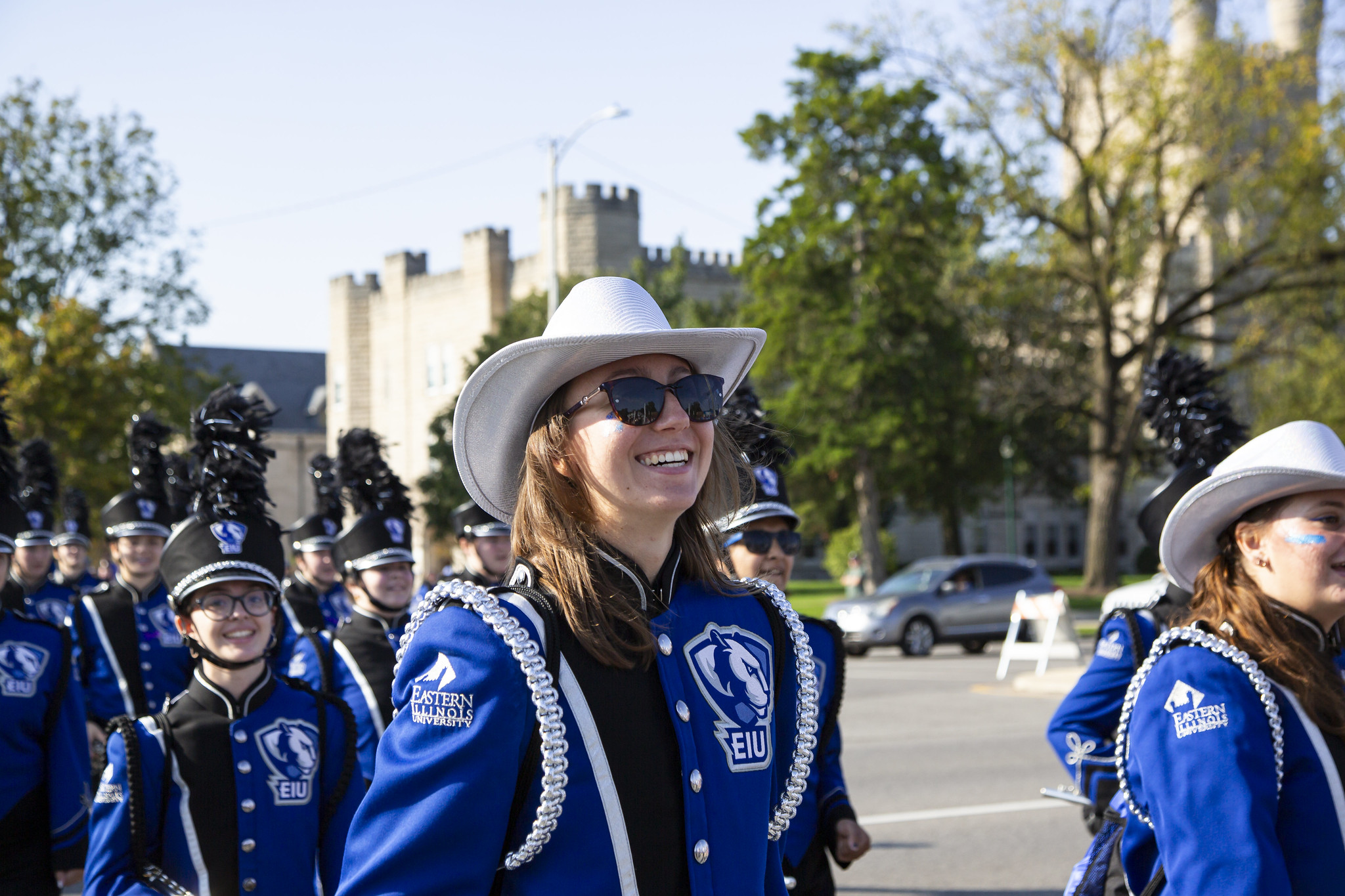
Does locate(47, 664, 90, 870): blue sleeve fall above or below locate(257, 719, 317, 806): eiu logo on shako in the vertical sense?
below

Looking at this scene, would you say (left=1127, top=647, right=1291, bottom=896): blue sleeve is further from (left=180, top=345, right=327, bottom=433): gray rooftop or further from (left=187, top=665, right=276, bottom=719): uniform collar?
(left=180, top=345, right=327, bottom=433): gray rooftop

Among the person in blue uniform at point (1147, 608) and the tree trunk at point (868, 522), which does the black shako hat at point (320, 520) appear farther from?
the tree trunk at point (868, 522)

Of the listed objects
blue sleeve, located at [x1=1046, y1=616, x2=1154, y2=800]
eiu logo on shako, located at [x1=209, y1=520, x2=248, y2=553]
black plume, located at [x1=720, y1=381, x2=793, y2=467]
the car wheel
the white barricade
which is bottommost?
the car wheel

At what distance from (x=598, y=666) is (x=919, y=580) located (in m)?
22.9

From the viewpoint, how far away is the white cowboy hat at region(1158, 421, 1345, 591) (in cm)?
326

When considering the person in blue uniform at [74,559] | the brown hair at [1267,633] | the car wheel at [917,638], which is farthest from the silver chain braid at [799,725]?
the car wheel at [917,638]

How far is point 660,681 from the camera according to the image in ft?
7.45

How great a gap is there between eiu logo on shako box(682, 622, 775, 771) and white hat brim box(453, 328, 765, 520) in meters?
0.49

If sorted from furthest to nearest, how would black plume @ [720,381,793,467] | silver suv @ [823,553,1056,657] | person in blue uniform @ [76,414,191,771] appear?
silver suv @ [823,553,1056,657], person in blue uniform @ [76,414,191,771], black plume @ [720,381,793,467]

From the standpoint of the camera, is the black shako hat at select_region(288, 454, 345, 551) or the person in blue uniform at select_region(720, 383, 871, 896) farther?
the black shako hat at select_region(288, 454, 345, 551)

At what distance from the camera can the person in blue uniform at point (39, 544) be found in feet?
36.5

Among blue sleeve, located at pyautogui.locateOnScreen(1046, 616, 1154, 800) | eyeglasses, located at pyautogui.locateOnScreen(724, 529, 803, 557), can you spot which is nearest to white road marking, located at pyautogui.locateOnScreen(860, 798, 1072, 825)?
eyeglasses, located at pyautogui.locateOnScreen(724, 529, 803, 557)

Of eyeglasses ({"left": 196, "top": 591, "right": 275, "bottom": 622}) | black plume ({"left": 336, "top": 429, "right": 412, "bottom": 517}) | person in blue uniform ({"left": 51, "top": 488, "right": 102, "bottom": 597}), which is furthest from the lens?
person in blue uniform ({"left": 51, "top": 488, "right": 102, "bottom": 597})

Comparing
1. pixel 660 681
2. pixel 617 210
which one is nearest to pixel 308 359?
pixel 617 210
